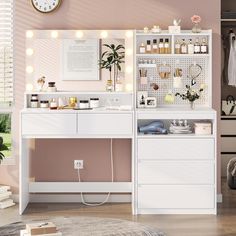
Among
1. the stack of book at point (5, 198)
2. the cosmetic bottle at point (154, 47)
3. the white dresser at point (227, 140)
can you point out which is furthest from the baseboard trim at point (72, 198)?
the white dresser at point (227, 140)

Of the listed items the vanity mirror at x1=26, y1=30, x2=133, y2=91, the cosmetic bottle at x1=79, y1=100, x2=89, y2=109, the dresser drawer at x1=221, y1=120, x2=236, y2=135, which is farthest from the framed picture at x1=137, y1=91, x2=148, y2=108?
the dresser drawer at x1=221, y1=120, x2=236, y2=135

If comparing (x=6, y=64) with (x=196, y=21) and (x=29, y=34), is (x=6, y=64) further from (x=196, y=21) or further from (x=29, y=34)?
(x=196, y=21)

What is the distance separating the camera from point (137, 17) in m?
5.41

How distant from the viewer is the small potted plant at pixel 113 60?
5.36m

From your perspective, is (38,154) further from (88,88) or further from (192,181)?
(192,181)

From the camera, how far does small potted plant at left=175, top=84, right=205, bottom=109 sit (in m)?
5.21

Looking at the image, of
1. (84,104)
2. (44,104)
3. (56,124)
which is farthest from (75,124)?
(44,104)

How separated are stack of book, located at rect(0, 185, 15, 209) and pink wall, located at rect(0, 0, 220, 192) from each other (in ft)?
0.76

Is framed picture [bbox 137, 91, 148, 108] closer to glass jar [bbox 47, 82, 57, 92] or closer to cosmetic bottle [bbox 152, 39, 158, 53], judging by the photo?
cosmetic bottle [bbox 152, 39, 158, 53]

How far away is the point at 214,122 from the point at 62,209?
161 centimetres

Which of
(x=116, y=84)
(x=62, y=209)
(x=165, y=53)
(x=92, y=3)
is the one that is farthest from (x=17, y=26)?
(x=62, y=209)

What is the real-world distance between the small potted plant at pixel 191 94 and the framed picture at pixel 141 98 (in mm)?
321

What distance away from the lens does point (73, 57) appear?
213 inches

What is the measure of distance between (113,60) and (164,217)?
5.16 ft
